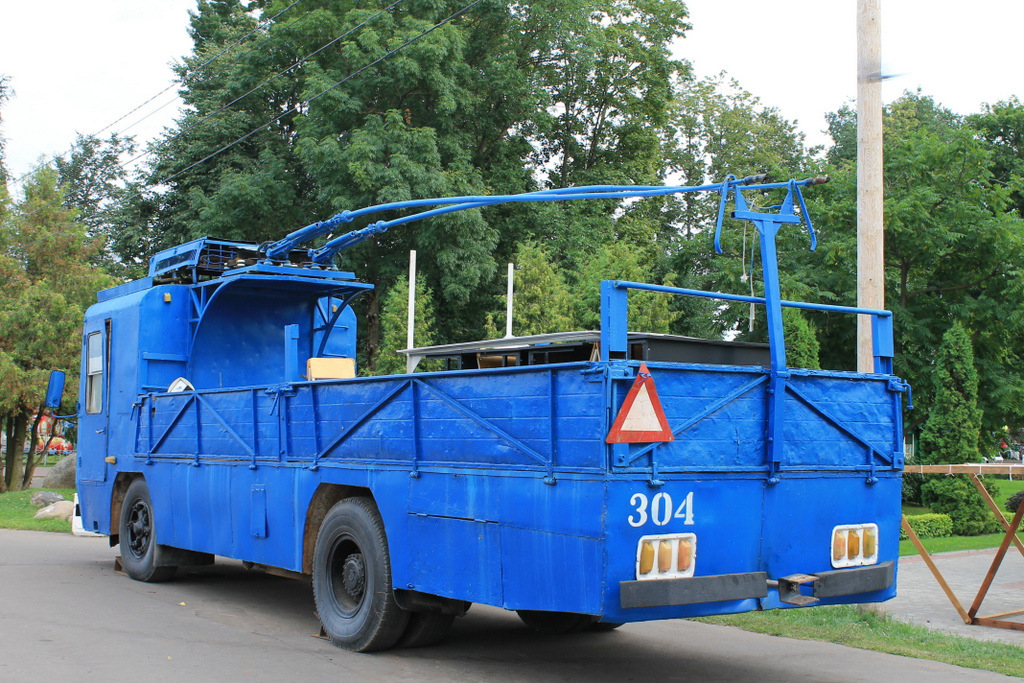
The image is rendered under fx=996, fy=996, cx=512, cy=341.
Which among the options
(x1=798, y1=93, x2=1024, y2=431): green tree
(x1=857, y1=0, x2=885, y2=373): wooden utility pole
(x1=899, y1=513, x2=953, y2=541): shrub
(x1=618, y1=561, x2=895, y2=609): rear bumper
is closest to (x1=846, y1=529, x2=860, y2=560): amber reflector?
(x1=618, y1=561, x2=895, y2=609): rear bumper

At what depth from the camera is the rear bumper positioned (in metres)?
5.37

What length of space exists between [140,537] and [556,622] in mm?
5275

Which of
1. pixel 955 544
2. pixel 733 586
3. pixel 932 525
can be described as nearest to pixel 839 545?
pixel 733 586

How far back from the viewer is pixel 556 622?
8.28m

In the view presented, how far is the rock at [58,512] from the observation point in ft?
65.2

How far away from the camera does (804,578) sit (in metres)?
6.08

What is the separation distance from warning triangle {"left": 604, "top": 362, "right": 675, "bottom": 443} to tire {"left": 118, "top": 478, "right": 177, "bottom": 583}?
22.8ft

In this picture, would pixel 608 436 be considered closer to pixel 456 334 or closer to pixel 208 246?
pixel 208 246

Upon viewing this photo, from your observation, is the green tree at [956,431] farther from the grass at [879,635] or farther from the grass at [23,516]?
the grass at [23,516]

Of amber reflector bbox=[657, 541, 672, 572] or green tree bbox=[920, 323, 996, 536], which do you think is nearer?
amber reflector bbox=[657, 541, 672, 572]

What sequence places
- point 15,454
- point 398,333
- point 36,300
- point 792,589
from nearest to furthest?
1. point 792,589
2. point 398,333
3. point 36,300
4. point 15,454

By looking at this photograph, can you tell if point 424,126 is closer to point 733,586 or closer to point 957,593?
point 957,593

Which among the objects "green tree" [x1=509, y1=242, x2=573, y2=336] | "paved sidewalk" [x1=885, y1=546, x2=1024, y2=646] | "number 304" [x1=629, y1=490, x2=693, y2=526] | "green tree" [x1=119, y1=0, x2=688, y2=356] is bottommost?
"paved sidewalk" [x1=885, y1=546, x2=1024, y2=646]

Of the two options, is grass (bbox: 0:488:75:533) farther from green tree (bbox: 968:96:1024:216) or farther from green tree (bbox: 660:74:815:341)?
green tree (bbox: 968:96:1024:216)
